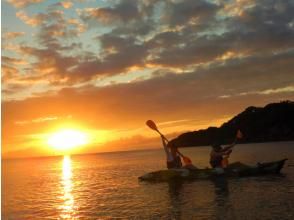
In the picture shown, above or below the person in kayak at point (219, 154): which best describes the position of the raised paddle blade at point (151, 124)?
above

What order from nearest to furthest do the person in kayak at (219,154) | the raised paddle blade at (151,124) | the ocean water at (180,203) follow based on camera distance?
the ocean water at (180,203) < the person in kayak at (219,154) < the raised paddle blade at (151,124)

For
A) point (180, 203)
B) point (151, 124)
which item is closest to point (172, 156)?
point (151, 124)

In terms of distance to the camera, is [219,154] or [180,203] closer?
[180,203]

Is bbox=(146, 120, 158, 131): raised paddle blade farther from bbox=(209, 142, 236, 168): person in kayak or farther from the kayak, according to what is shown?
bbox=(209, 142, 236, 168): person in kayak

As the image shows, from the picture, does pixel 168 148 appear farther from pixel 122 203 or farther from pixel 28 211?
pixel 28 211

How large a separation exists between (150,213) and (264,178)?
2074 cm

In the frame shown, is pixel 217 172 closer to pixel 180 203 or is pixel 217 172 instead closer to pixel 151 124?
pixel 151 124

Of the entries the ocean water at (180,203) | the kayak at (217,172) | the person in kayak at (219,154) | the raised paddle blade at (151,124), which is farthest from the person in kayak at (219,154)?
the raised paddle blade at (151,124)

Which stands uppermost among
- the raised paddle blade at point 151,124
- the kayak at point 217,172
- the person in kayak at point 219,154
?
the raised paddle blade at point 151,124

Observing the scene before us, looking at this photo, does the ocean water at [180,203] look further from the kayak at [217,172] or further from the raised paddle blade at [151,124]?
the raised paddle blade at [151,124]

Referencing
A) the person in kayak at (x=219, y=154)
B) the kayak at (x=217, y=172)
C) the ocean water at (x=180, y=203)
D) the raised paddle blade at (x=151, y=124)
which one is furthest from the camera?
the raised paddle blade at (x=151, y=124)

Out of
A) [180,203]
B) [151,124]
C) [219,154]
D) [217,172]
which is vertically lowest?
[180,203]

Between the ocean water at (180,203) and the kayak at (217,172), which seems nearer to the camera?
the ocean water at (180,203)

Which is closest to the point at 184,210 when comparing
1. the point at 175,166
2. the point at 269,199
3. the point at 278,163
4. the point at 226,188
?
the point at 269,199
